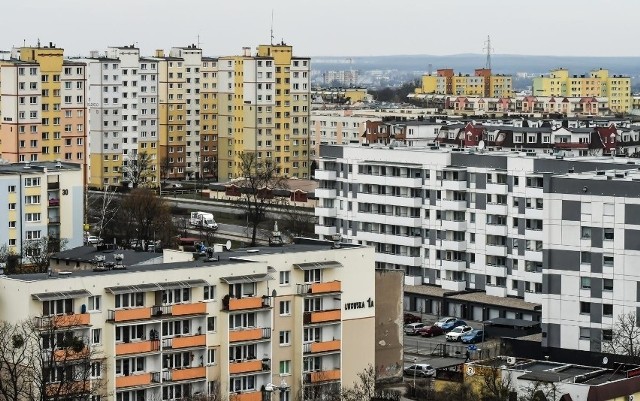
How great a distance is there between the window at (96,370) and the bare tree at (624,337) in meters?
10.4

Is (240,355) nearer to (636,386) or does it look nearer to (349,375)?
(349,375)

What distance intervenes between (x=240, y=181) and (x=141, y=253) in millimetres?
32492

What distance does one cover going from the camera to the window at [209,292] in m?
25.4

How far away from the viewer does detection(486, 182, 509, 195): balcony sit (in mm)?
40719

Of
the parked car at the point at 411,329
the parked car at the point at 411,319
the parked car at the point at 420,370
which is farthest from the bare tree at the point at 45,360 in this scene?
the parked car at the point at 411,319

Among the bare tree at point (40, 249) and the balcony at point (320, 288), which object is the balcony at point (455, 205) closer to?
the bare tree at point (40, 249)

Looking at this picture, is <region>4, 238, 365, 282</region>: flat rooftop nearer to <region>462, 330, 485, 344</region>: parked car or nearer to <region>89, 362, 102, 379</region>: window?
<region>89, 362, 102, 379</region>: window

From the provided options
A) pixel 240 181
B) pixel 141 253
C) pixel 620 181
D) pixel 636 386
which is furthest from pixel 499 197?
pixel 240 181

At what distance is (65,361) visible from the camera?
2345 cm

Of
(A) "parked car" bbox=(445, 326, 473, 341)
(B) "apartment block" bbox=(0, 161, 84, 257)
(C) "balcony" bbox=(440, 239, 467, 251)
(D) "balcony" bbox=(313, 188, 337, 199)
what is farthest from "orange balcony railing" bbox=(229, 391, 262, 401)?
(D) "balcony" bbox=(313, 188, 337, 199)

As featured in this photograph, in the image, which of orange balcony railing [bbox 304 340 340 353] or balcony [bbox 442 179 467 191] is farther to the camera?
balcony [bbox 442 179 467 191]

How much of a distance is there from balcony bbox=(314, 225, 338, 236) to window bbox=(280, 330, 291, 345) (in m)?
18.4

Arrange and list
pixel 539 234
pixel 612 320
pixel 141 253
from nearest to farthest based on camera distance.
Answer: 1. pixel 141 253
2. pixel 612 320
3. pixel 539 234

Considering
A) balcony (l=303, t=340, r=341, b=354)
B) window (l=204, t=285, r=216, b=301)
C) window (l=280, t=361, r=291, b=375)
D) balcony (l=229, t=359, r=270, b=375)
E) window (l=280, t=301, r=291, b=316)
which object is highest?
window (l=204, t=285, r=216, b=301)
